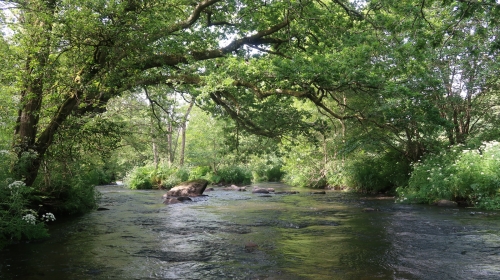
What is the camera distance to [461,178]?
47.9 ft

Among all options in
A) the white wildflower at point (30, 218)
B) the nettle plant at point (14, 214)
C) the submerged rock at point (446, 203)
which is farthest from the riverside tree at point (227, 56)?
the submerged rock at point (446, 203)

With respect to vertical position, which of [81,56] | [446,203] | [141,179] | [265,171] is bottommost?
[446,203]

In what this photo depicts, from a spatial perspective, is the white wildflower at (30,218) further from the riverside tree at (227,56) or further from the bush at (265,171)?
the bush at (265,171)

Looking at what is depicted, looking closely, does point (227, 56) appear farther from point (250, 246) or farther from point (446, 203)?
point (446, 203)

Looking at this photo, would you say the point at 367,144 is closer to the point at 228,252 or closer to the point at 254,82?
the point at 254,82

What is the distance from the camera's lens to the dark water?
6.42 meters

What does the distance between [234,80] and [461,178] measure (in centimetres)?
1007

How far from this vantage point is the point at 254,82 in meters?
11.2

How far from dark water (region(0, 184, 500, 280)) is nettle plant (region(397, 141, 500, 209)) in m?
1.56

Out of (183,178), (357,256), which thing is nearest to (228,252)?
(357,256)

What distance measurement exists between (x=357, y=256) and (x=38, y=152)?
326 inches

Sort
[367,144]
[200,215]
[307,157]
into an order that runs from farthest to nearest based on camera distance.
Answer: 1. [307,157]
2. [367,144]
3. [200,215]

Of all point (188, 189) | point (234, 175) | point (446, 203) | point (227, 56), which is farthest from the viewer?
point (234, 175)

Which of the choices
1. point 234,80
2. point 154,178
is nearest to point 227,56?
point 234,80
